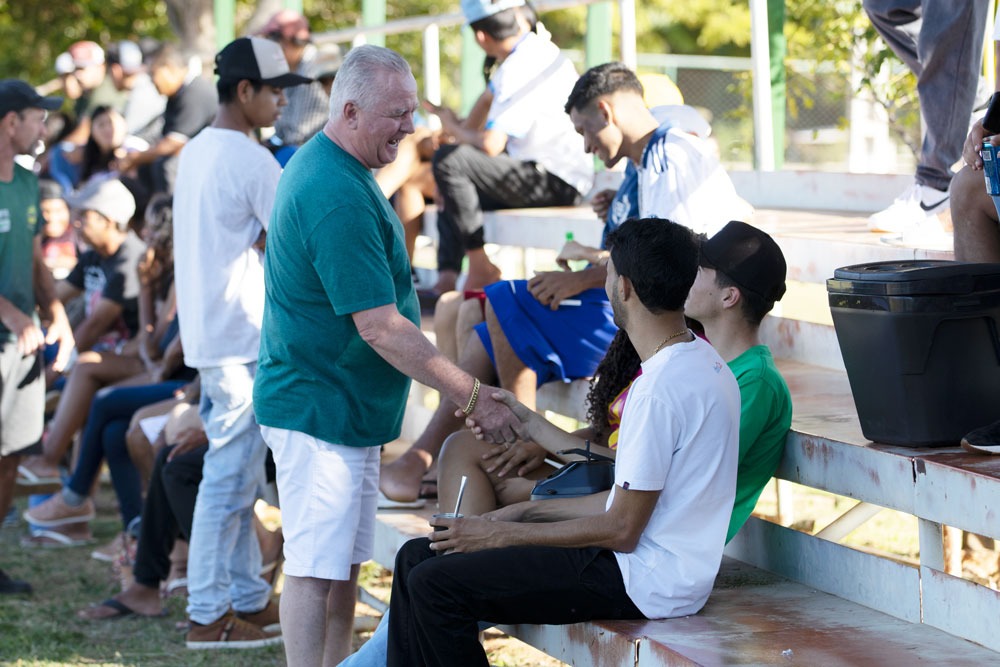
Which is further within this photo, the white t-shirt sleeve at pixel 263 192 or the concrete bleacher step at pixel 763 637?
the white t-shirt sleeve at pixel 263 192

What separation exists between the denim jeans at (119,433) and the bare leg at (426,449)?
6.70 feet

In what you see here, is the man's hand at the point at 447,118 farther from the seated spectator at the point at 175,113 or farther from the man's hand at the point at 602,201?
the seated spectator at the point at 175,113

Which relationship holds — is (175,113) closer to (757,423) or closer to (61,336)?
(61,336)

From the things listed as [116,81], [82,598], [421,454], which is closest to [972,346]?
[421,454]

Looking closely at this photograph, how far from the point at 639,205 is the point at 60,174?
9.31 metres

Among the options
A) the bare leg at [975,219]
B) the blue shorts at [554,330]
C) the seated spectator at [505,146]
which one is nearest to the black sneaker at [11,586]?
the seated spectator at [505,146]

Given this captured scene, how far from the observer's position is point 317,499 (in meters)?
3.81

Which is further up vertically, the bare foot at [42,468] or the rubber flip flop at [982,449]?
the rubber flip flop at [982,449]

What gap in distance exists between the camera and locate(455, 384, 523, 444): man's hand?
12.5 feet

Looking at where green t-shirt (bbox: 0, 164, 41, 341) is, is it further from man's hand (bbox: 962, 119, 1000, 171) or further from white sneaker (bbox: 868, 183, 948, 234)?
man's hand (bbox: 962, 119, 1000, 171)

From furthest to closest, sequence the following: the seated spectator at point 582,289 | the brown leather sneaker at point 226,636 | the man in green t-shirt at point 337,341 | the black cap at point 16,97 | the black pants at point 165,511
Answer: the black cap at point 16,97 < the black pants at point 165,511 < the brown leather sneaker at point 226,636 < the seated spectator at point 582,289 < the man in green t-shirt at point 337,341

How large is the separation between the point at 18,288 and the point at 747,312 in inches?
154

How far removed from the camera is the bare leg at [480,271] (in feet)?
22.1

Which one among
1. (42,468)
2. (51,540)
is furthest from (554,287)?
(42,468)
